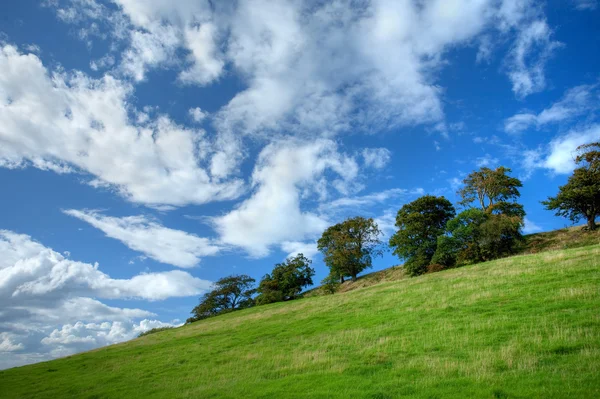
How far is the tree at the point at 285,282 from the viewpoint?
257ft

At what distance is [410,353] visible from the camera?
16.4m

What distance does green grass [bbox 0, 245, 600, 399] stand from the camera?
1196 cm

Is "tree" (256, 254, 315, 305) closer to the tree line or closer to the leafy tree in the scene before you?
the tree line

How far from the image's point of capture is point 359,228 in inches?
3093

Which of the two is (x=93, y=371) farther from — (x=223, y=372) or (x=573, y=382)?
(x=573, y=382)

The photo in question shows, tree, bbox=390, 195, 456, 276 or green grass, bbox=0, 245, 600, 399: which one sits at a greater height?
tree, bbox=390, 195, 456, 276

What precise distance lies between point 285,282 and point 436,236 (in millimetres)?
36647

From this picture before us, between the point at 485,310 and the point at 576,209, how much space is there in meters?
44.9

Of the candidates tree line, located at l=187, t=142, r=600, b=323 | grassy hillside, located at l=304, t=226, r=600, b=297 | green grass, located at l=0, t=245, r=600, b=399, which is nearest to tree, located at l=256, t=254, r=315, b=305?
tree line, located at l=187, t=142, r=600, b=323

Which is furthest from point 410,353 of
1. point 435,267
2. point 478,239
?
point 478,239

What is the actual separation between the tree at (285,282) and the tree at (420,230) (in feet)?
86.8

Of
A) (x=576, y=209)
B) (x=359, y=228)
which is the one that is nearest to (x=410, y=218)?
(x=359, y=228)

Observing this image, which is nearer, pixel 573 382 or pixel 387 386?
pixel 573 382

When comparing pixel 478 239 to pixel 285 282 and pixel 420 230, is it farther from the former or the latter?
pixel 285 282
